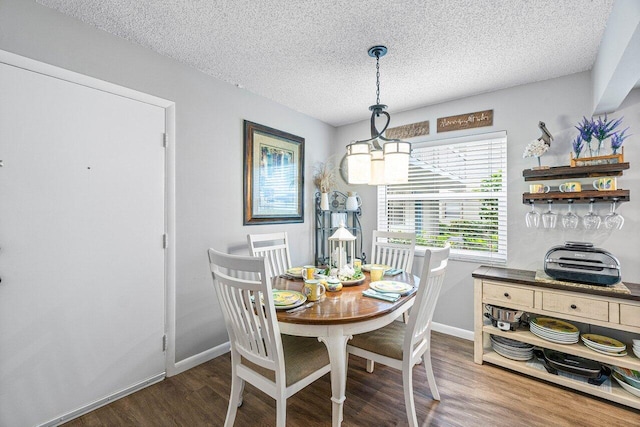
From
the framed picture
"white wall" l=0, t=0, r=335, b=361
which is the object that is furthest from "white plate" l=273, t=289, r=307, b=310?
the framed picture

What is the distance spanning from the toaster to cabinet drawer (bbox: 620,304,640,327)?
189mm

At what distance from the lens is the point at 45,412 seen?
1.68 metres

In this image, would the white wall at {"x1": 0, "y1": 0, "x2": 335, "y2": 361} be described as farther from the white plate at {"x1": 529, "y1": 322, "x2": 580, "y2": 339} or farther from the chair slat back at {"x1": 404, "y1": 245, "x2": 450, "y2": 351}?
the white plate at {"x1": 529, "y1": 322, "x2": 580, "y2": 339}

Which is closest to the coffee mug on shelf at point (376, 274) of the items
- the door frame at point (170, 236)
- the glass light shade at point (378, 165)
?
the glass light shade at point (378, 165)

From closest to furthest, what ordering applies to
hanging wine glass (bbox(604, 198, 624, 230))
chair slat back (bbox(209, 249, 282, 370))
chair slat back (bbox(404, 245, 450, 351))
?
chair slat back (bbox(209, 249, 282, 370)), chair slat back (bbox(404, 245, 450, 351)), hanging wine glass (bbox(604, 198, 624, 230))

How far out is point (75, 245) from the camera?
5.92 ft

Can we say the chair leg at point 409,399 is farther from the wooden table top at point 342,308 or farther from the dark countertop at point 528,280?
the dark countertop at point 528,280

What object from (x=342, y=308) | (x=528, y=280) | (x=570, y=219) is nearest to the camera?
(x=342, y=308)

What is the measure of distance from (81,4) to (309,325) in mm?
2238

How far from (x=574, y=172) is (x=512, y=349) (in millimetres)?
1509

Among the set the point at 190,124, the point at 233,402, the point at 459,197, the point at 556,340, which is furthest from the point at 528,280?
the point at 190,124

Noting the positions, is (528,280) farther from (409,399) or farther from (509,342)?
(409,399)

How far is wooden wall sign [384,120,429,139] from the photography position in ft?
10.6

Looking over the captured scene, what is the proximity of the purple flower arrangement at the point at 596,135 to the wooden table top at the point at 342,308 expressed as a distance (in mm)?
1790
